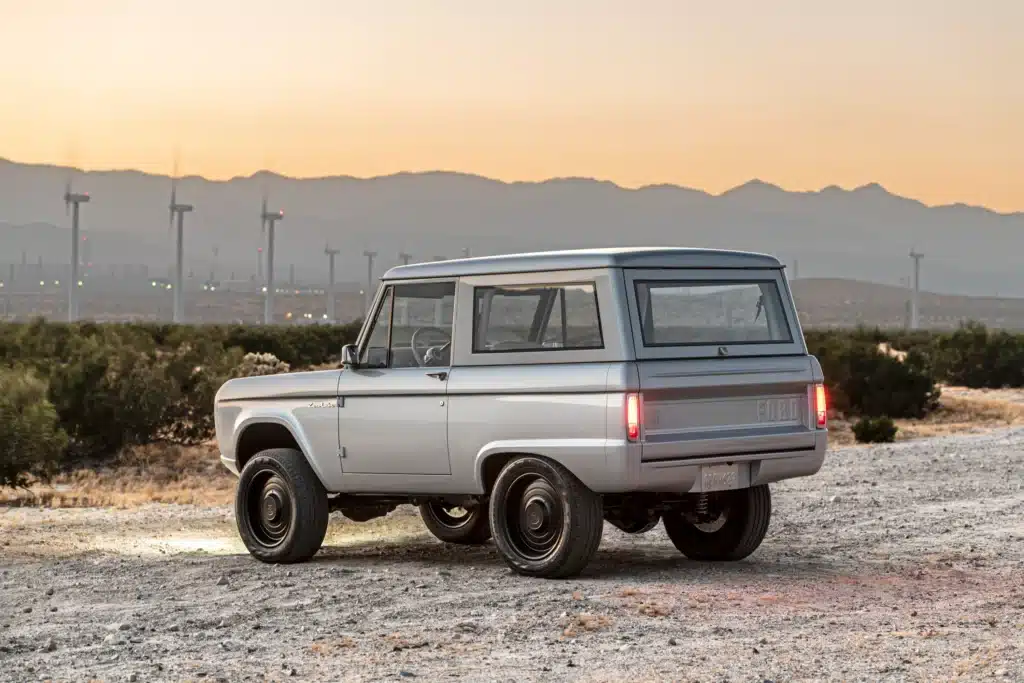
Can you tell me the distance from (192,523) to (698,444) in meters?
7.43

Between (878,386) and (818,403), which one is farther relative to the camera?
(878,386)

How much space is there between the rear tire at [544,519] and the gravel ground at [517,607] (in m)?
0.18

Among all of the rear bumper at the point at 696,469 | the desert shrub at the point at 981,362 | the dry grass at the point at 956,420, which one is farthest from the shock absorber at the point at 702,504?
the desert shrub at the point at 981,362

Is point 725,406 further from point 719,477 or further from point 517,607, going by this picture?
point 517,607

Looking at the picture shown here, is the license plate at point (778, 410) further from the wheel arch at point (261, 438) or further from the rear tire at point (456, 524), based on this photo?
the wheel arch at point (261, 438)

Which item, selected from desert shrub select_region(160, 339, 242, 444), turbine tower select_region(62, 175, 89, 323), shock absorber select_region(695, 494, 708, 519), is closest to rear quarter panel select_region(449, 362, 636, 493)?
shock absorber select_region(695, 494, 708, 519)

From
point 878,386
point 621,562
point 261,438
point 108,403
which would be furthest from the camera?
point 878,386

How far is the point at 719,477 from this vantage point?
1130cm

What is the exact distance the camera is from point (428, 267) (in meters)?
12.1

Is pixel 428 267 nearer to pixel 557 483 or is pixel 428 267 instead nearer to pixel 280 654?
pixel 557 483

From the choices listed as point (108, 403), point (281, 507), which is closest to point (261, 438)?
point (281, 507)

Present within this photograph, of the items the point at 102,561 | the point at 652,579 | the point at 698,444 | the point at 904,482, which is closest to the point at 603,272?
the point at 698,444

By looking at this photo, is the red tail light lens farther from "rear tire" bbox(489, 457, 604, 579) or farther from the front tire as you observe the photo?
the front tire

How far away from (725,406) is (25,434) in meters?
12.7
